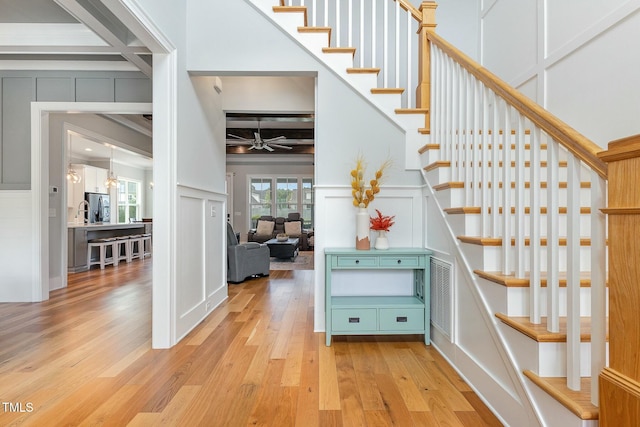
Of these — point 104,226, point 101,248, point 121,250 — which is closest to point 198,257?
point 101,248

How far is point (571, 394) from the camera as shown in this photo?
4.23ft

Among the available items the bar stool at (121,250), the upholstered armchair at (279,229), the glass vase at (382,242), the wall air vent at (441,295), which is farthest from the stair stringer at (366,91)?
the upholstered armchair at (279,229)

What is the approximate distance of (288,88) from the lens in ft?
13.8

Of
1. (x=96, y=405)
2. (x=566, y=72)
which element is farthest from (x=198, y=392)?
(x=566, y=72)

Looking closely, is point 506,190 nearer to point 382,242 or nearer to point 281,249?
point 382,242

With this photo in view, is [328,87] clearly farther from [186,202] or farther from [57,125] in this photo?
[57,125]

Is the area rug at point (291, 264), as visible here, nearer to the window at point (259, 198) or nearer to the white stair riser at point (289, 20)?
the window at point (259, 198)

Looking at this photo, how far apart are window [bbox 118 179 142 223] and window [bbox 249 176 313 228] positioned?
4.35 m

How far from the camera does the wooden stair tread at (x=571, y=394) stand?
1175mm

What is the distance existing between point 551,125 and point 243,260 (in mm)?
4563

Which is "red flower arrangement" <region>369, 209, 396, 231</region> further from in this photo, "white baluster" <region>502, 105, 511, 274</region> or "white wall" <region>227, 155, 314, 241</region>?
"white wall" <region>227, 155, 314, 241</region>

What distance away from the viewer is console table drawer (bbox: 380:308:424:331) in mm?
2676

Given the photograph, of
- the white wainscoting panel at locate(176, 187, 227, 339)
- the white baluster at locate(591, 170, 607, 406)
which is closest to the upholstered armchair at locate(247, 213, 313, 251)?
the white wainscoting panel at locate(176, 187, 227, 339)

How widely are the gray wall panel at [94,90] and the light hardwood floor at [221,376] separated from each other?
2435 mm
